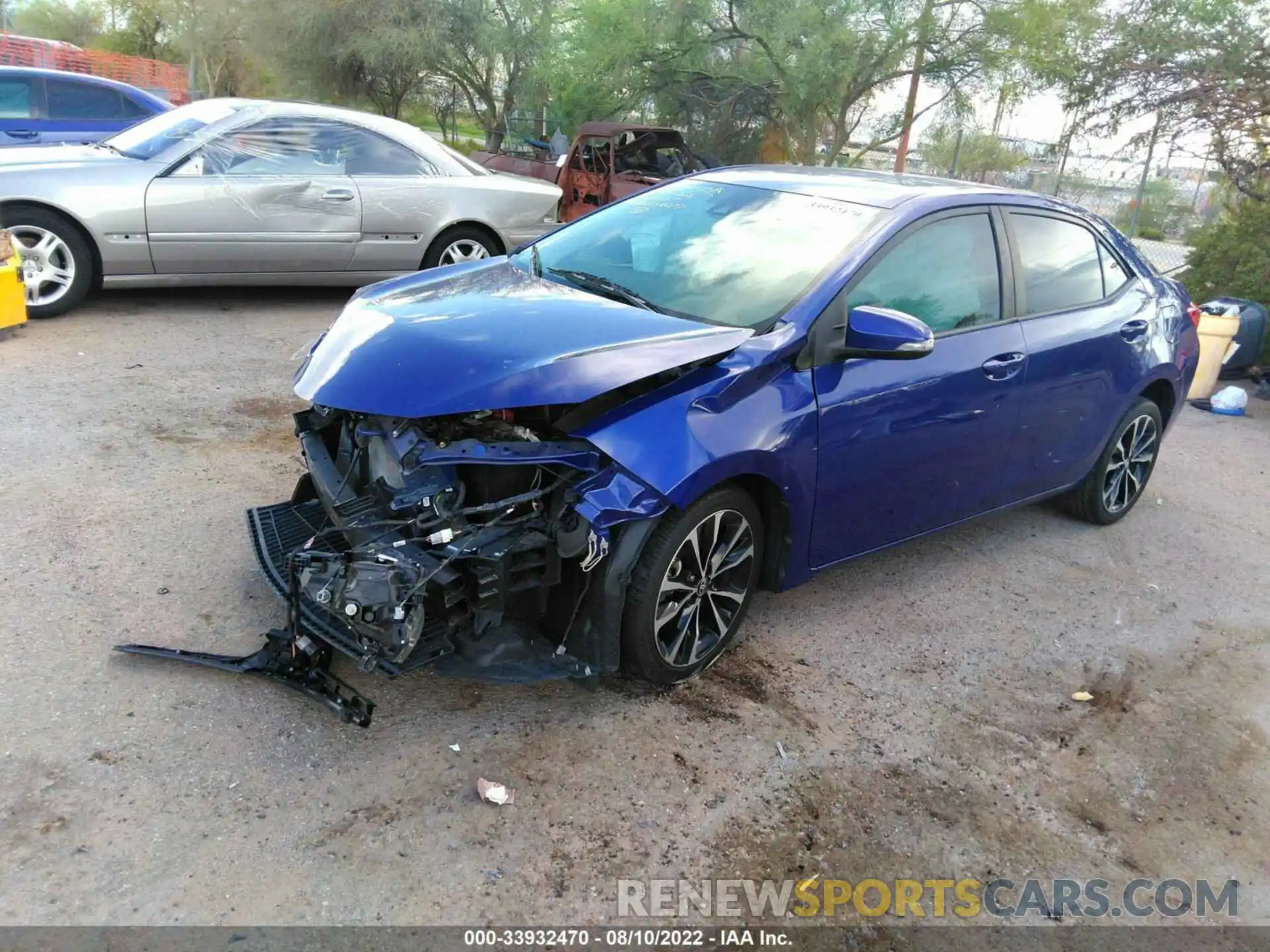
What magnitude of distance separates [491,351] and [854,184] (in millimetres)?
1939

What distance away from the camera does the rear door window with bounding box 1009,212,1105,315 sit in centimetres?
431

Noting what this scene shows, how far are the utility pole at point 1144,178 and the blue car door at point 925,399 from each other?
9.29m

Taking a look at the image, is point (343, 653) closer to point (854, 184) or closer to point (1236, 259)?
point (854, 184)

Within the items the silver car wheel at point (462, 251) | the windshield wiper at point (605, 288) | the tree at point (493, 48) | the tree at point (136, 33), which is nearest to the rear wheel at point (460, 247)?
the silver car wheel at point (462, 251)

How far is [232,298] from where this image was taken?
8.14 meters

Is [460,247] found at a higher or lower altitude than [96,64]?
lower

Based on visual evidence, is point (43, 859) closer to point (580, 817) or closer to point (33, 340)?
point (580, 817)

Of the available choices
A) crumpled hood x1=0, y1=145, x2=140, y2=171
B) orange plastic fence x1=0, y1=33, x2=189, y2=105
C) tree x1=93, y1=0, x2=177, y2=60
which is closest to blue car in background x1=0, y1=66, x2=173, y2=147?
crumpled hood x1=0, y1=145, x2=140, y2=171

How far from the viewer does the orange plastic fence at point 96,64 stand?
21438 mm

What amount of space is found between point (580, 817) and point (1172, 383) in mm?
4205

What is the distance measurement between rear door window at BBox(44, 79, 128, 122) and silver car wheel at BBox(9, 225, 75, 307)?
572cm

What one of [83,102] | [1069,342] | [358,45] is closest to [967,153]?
[358,45]

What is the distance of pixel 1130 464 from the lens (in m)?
5.27

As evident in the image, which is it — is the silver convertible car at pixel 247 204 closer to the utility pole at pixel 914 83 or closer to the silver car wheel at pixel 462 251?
the silver car wheel at pixel 462 251
